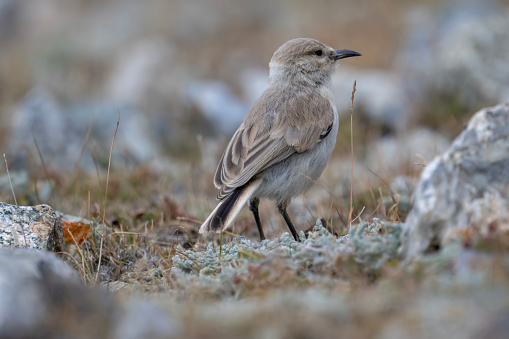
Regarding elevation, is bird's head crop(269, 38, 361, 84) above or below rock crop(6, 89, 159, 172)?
above

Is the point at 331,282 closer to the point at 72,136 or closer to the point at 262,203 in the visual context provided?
the point at 262,203

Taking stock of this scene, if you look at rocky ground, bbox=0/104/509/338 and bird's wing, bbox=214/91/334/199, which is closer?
rocky ground, bbox=0/104/509/338

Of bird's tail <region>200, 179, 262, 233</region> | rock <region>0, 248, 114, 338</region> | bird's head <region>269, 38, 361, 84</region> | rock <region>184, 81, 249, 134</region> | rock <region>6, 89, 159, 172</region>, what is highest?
bird's head <region>269, 38, 361, 84</region>

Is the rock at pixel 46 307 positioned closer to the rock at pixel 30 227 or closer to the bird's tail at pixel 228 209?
the rock at pixel 30 227

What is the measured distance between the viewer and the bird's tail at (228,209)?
Answer: 4.88 m

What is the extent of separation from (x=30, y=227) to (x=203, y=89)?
8655 millimetres

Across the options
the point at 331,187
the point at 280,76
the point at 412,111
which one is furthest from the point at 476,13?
the point at 280,76

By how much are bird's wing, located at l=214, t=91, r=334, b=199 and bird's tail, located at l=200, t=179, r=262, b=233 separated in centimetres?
8

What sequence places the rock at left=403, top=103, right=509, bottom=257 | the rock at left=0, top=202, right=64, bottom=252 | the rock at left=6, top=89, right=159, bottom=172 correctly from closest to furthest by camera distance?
the rock at left=403, top=103, right=509, bottom=257, the rock at left=0, top=202, right=64, bottom=252, the rock at left=6, top=89, right=159, bottom=172

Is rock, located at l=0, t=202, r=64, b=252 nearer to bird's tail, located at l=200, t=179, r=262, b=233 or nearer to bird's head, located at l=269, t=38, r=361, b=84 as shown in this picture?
bird's tail, located at l=200, t=179, r=262, b=233

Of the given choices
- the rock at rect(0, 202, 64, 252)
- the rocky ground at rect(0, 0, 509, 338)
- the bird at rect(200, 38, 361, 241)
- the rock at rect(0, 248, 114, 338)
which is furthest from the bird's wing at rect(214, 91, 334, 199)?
the rock at rect(0, 248, 114, 338)

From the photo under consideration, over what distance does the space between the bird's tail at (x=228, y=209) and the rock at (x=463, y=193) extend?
186 centimetres

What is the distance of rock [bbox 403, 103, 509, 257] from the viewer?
314 centimetres

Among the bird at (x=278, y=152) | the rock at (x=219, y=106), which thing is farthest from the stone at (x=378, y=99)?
the bird at (x=278, y=152)
